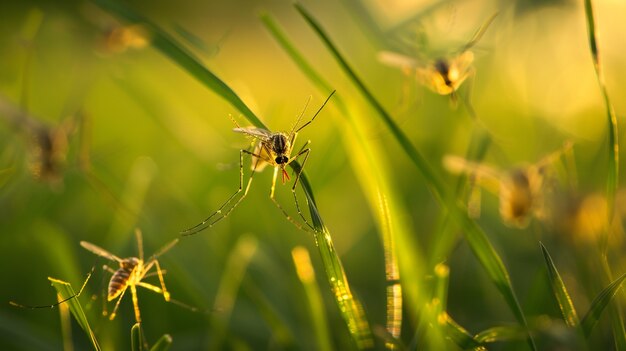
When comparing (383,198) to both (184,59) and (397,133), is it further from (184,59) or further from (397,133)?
(184,59)

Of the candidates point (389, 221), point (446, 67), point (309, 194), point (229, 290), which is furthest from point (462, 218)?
point (229, 290)

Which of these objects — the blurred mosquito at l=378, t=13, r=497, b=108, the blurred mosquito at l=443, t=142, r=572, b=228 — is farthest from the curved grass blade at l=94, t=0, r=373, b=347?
the blurred mosquito at l=443, t=142, r=572, b=228

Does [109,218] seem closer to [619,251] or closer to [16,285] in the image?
[16,285]

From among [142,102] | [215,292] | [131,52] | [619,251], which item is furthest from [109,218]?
[619,251]

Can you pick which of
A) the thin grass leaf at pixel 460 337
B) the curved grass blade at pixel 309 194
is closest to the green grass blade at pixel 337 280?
the curved grass blade at pixel 309 194

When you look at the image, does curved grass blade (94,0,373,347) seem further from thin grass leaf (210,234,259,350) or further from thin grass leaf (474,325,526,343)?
thin grass leaf (210,234,259,350)

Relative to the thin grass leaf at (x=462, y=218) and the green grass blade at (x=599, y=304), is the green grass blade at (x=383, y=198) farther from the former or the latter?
the green grass blade at (x=599, y=304)
